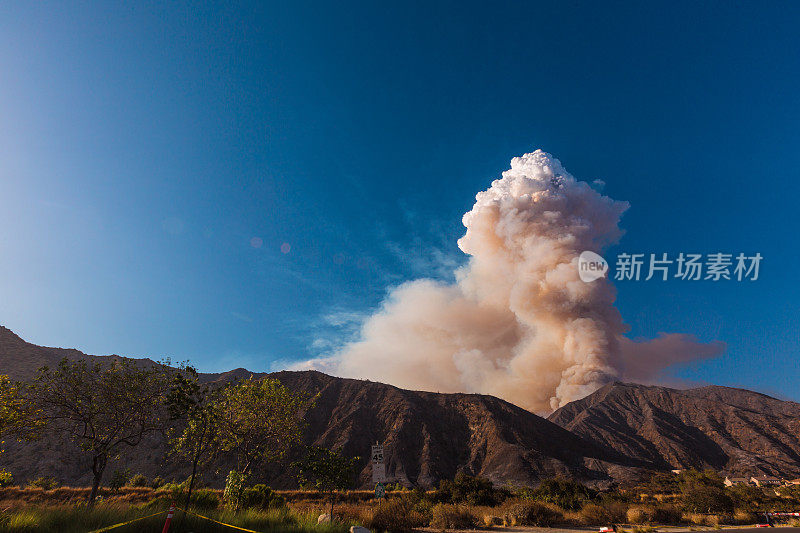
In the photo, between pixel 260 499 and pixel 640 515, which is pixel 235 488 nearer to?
pixel 260 499

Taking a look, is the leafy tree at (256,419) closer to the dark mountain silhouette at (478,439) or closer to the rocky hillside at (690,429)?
the dark mountain silhouette at (478,439)

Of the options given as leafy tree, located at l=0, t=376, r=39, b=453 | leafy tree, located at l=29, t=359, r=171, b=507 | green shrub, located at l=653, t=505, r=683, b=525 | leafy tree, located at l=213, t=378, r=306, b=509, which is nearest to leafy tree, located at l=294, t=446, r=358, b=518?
leafy tree, located at l=213, t=378, r=306, b=509

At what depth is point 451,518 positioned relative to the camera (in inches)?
750

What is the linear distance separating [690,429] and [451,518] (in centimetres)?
12486

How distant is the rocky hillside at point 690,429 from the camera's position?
8988 centimetres

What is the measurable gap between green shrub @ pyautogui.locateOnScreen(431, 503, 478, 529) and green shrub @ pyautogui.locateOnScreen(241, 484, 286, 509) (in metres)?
7.44

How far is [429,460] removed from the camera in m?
73.9

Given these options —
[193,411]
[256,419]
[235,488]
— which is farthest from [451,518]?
[193,411]

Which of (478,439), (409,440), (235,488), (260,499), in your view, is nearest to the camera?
(235,488)

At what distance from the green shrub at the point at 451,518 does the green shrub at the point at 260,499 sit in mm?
7442

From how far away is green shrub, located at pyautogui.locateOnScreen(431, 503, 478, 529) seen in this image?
61.0 feet

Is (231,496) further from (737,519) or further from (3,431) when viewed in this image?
(737,519)

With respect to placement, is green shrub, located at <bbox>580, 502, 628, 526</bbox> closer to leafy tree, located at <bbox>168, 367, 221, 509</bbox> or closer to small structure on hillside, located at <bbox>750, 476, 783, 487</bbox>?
leafy tree, located at <bbox>168, 367, 221, 509</bbox>

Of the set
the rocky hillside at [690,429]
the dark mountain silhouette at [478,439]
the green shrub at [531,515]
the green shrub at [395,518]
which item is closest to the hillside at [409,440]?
the dark mountain silhouette at [478,439]
